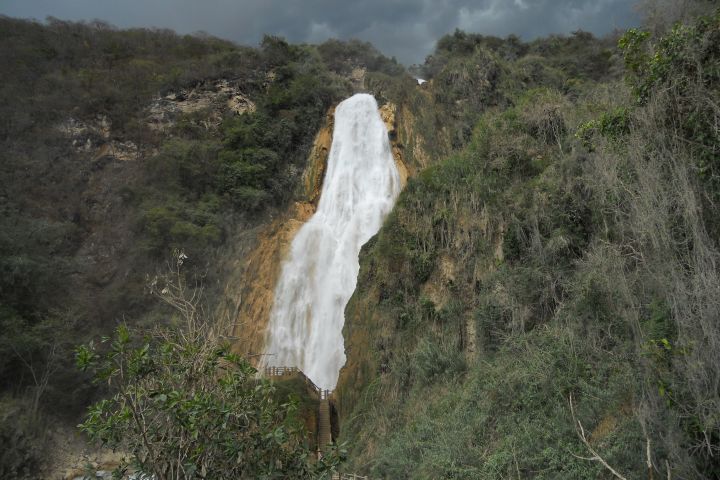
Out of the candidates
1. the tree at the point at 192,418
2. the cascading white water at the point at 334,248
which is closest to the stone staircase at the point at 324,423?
the cascading white water at the point at 334,248

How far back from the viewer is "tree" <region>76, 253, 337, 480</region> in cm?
408

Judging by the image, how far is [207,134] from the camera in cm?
3341

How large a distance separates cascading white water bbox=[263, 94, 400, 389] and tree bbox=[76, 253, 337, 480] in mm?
14932

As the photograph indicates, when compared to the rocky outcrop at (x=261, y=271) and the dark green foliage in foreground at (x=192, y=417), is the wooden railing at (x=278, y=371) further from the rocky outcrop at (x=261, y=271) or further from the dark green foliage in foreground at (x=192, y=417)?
the dark green foliage in foreground at (x=192, y=417)

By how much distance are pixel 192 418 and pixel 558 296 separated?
24.8 feet

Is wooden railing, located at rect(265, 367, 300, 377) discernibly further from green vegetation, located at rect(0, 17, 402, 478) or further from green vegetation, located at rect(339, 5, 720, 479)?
green vegetation, located at rect(0, 17, 402, 478)

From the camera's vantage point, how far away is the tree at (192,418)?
4.08 metres

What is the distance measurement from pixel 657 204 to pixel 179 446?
5.78 meters

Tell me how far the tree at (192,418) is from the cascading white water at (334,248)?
14.9 meters

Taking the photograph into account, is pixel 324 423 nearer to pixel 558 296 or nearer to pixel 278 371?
pixel 278 371

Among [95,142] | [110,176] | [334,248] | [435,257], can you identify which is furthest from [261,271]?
[95,142]

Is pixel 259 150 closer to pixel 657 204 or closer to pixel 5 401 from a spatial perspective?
pixel 5 401

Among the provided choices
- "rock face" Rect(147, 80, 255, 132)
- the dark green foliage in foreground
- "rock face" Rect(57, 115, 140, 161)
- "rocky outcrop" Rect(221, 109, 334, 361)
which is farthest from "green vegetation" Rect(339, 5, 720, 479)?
"rock face" Rect(57, 115, 140, 161)

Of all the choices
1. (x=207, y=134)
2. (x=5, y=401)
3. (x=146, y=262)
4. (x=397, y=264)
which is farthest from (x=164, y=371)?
(x=207, y=134)
